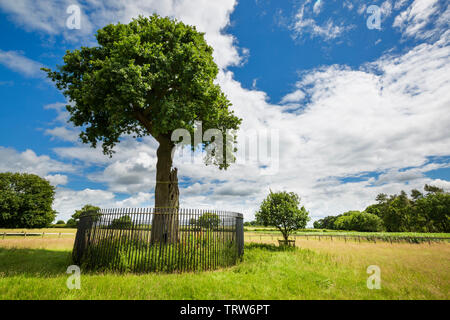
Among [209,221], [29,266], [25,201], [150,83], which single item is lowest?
[29,266]

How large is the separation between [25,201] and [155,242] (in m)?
52.7

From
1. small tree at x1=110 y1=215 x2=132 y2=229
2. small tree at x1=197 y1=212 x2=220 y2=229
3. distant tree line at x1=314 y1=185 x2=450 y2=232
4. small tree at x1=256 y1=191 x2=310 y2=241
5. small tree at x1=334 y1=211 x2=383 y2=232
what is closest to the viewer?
small tree at x1=110 y1=215 x2=132 y2=229

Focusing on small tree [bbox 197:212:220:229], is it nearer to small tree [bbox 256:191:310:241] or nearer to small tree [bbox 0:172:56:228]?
small tree [bbox 256:191:310:241]

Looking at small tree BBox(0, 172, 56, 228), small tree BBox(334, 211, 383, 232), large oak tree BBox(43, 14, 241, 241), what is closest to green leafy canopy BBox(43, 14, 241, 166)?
large oak tree BBox(43, 14, 241, 241)

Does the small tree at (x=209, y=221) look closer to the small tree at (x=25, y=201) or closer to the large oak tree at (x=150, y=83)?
the large oak tree at (x=150, y=83)

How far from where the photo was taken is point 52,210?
4903 centimetres

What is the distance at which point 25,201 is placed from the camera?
4472cm

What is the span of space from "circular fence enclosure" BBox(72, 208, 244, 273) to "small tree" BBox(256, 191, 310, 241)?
10.3 meters

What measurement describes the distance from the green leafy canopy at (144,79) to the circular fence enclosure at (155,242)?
15.9ft

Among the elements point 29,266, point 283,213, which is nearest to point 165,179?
point 29,266

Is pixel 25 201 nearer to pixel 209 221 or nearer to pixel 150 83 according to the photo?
pixel 150 83

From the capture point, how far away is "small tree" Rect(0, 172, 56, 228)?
4297cm

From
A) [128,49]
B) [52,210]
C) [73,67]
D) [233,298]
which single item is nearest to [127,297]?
[233,298]
